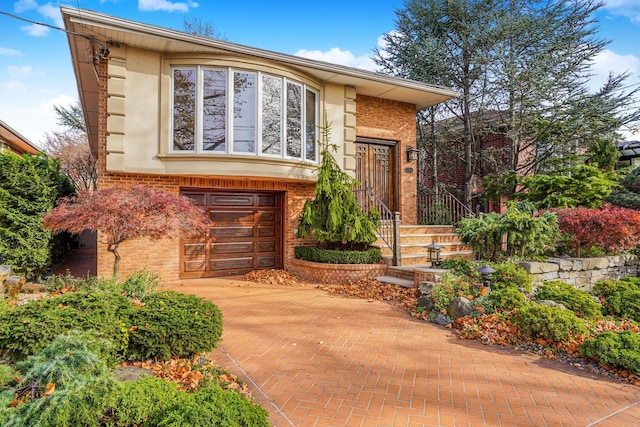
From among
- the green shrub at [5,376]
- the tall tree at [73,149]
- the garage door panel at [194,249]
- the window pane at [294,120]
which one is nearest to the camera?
the green shrub at [5,376]

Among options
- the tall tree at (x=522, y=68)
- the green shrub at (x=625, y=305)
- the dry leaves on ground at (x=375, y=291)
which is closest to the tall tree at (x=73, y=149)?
the dry leaves on ground at (x=375, y=291)

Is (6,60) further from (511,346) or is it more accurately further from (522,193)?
(522,193)

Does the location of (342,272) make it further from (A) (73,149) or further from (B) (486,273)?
(A) (73,149)

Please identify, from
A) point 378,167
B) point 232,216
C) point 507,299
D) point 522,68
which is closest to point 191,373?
point 507,299

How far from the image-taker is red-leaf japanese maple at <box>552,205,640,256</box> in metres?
6.95

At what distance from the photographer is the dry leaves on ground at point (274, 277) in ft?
26.5

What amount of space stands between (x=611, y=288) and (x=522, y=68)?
7.82 metres

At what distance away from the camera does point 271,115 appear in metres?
7.95

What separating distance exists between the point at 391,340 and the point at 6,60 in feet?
41.5

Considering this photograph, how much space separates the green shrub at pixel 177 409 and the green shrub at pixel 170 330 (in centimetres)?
109

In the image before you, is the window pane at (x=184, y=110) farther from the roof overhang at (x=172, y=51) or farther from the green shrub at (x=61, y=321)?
the green shrub at (x=61, y=321)

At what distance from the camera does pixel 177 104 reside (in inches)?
293

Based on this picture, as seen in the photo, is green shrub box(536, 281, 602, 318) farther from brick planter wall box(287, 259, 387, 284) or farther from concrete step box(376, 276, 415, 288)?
brick planter wall box(287, 259, 387, 284)

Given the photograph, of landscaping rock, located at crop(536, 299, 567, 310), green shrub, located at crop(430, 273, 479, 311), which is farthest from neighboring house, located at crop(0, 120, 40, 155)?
landscaping rock, located at crop(536, 299, 567, 310)
